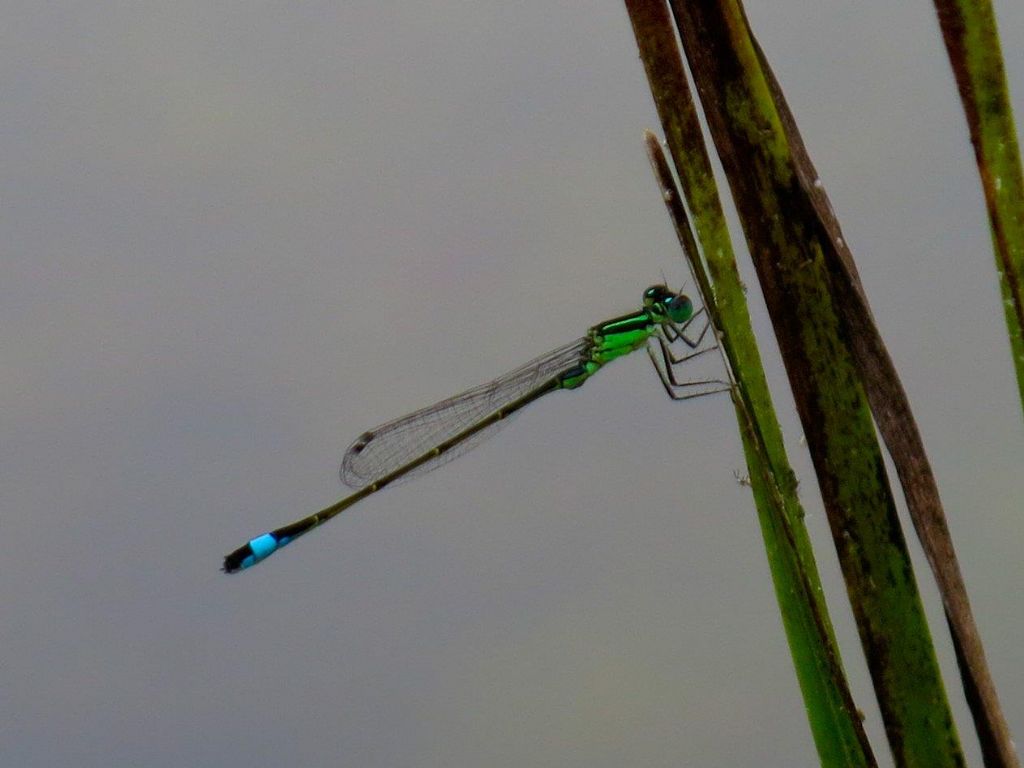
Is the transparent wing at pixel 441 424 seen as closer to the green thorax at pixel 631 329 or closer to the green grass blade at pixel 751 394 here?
the green thorax at pixel 631 329

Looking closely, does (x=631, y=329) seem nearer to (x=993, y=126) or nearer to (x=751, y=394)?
(x=751, y=394)

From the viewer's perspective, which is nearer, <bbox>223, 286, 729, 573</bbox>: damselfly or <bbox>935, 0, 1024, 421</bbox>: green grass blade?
<bbox>935, 0, 1024, 421</bbox>: green grass blade

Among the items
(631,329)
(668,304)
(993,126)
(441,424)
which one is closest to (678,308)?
(668,304)

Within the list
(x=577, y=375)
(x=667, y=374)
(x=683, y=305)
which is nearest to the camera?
(x=667, y=374)

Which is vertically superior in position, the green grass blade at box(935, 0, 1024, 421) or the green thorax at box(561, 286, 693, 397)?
the green thorax at box(561, 286, 693, 397)

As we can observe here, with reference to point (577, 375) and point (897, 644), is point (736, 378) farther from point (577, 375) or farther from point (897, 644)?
point (577, 375)

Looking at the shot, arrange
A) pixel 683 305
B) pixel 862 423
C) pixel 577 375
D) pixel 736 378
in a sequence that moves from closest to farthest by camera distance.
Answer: pixel 862 423 < pixel 736 378 < pixel 683 305 < pixel 577 375

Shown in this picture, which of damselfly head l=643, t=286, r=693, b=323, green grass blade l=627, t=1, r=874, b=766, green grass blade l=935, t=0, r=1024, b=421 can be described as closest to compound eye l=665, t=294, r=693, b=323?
damselfly head l=643, t=286, r=693, b=323

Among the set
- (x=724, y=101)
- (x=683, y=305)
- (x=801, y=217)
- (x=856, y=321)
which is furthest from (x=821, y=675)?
(x=683, y=305)

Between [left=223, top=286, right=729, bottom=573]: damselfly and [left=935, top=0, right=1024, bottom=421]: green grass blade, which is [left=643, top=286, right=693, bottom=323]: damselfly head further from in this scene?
[left=935, top=0, right=1024, bottom=421]: green grass blade
